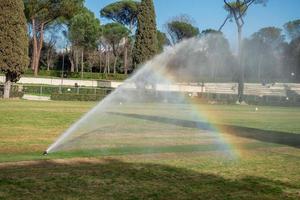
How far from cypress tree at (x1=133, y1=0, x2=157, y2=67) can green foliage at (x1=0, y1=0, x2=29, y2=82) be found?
20.2 meters

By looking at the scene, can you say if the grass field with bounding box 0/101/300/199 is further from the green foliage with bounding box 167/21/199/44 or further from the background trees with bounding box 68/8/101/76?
the green foliage with bounding box 167/21/199/44

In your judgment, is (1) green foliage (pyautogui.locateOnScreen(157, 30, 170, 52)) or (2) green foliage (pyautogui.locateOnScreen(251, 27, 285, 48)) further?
(2) green foliage (pyautogui.locateOnScreen(251, 27, 285, 48))

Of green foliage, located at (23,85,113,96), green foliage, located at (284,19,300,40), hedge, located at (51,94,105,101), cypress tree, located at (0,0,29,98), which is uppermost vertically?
green foliage, located at (284,19,300,40)

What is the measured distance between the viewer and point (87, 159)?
37.5 feet

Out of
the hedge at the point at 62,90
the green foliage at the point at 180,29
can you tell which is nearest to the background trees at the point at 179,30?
the green foliage at the point at 180,29

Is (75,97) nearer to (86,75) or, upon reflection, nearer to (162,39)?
(86,75)

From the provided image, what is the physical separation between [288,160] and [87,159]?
16.2ft

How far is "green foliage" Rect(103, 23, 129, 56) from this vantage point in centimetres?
10056

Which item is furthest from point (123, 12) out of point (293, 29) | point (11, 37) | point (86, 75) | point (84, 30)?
point (11, 37)

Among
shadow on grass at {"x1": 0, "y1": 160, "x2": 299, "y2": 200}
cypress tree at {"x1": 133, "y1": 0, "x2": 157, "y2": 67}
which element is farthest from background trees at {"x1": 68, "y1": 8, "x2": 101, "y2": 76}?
shadow on grass at {"x1": 0, "y1": 160, "x2": 299, "y2": 200}

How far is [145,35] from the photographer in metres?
61.3

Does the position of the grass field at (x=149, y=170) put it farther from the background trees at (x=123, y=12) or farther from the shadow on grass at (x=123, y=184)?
the background trees at (x=123, y=12)

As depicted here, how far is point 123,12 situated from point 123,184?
106285 mm

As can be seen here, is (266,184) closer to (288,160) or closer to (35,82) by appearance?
(288,160)
